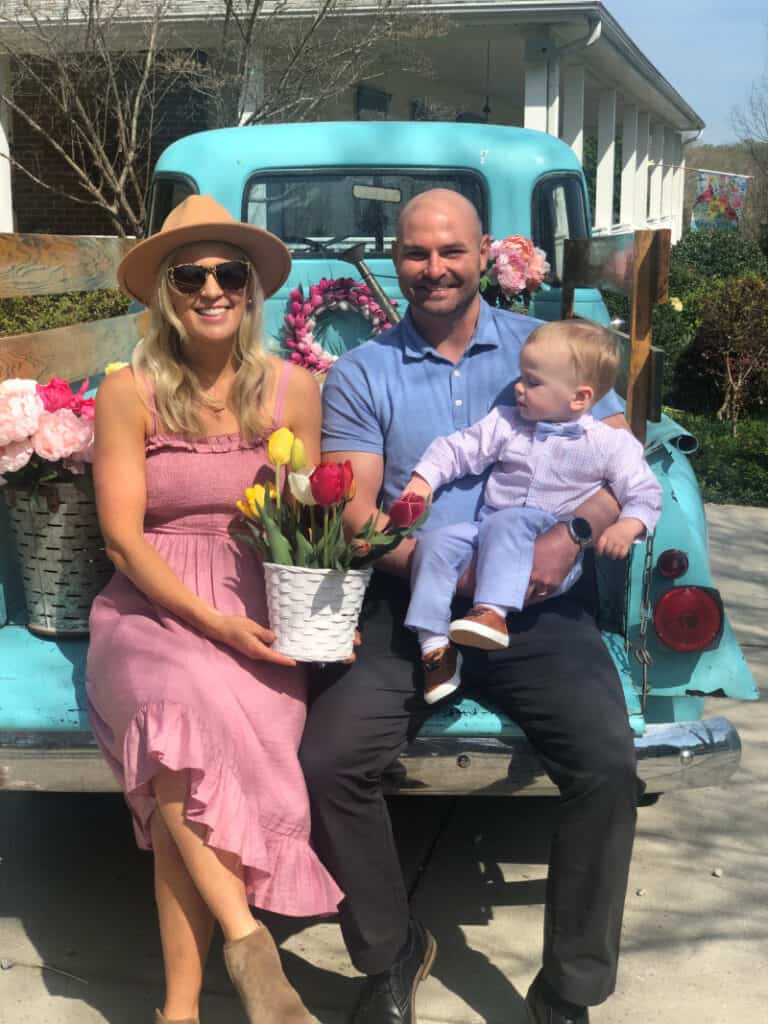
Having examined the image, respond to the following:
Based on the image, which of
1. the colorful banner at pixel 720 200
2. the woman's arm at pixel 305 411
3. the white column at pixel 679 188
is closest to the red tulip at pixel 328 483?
the woman's arm at pixel 305 411

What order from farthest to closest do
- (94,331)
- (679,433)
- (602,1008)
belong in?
(94,331) → (679,433) → (602,1008)

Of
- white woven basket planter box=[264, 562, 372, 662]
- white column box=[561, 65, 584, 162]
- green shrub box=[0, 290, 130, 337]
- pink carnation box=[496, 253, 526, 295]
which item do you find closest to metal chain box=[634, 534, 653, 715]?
white woven basket planter box=[264, 562, 372, 662]

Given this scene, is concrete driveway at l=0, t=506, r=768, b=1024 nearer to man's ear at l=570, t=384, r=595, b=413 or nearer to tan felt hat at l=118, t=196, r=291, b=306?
man's ear at l=570, t=384, r=595, b=413

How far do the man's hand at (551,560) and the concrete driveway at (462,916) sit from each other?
96 cm

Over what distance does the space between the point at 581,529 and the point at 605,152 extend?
17893mm

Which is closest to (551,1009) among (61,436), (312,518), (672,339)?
(312,518)

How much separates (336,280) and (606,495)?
2.25 meters

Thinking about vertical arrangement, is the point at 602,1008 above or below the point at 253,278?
below

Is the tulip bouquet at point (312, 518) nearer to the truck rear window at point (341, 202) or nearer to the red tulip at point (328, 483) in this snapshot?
the red tulip at point (328, 483)

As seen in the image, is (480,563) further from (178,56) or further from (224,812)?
(178,56)

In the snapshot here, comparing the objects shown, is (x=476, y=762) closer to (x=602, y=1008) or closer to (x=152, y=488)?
(x=602, y=1008)

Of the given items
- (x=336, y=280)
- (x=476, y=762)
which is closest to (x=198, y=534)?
(x=476, y=762)

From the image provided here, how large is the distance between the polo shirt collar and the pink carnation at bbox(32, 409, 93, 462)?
0.85 metres

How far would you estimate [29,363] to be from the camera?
3.84 m
